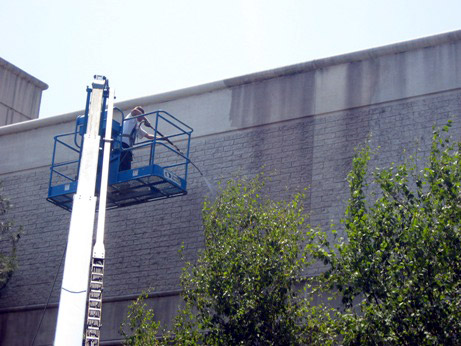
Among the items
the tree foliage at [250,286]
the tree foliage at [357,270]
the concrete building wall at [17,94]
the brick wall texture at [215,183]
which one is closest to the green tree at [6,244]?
the brick wall texture at [215,183]

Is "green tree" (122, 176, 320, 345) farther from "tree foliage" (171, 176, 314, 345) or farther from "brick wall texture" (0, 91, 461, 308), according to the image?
"brick wall texture" (0, 91, 461, 308)

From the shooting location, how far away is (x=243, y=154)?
1856 cm

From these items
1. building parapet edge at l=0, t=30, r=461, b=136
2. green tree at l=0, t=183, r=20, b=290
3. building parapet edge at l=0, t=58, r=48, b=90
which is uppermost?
building parapet edge at l=0, t=58, r=48, b=90

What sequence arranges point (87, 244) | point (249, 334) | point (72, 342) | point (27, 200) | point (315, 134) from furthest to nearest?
point (27, 200)
point (315, 134)
point (249, 334)
point (87, 244)
point (72, 342)

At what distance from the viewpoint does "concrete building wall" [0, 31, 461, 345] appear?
17125mm

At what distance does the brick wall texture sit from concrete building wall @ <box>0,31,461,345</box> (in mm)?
24

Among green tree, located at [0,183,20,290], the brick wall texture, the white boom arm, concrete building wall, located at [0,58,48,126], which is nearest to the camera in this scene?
the white boom arm

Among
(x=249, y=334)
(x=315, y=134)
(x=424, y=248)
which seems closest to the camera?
(x=424, y=248)

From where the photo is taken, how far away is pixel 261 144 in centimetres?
1842

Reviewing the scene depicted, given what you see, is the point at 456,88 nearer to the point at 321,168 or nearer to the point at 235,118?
the point at 321,168

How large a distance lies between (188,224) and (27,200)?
4.60 meters

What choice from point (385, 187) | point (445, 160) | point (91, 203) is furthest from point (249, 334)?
point (91, 203)

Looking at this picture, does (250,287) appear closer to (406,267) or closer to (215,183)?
(406,267)

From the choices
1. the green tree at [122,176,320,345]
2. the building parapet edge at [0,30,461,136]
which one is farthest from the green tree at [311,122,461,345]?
the building parapet edge at [0,30,461,136]
